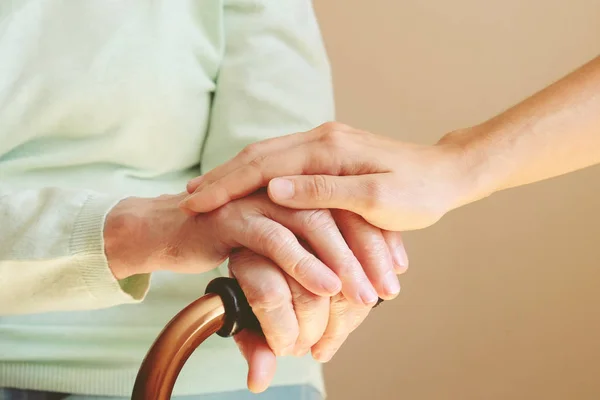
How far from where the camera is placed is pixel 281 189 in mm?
591

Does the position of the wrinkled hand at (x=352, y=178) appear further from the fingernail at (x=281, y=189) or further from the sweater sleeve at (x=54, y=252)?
the sweater sleeve at (x=54, y=252)

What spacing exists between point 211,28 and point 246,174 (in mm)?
390

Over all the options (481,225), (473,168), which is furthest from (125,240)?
(481,225)

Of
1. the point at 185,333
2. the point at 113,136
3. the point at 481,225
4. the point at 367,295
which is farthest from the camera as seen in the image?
the point at 481,225

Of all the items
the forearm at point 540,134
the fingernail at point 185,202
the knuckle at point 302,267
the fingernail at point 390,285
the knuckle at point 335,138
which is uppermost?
the forearm at point 540,134

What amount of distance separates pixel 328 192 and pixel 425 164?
0.35 ft

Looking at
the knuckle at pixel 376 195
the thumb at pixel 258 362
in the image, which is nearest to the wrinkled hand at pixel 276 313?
the thumb at pixel 258 362

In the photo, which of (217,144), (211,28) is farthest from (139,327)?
(211,28)

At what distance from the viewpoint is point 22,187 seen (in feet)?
2.57

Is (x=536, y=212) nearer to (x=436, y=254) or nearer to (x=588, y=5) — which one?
(x=436, y=254)

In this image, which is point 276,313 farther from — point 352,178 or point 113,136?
point 113,136

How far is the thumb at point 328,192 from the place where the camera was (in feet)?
1.91

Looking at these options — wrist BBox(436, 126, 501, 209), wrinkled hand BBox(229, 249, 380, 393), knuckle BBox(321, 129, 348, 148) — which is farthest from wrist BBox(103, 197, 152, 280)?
wrist BBox(436, 126, 501, 209)

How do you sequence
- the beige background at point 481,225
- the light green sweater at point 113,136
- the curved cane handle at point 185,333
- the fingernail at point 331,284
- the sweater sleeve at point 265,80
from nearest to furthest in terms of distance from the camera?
the curved cane handle at point 185,333 → the fingernail at point 331,284 → the light green sweater at point 113,136 → the sweater sleeve at point 265,80 → the beige background at point 481,225
